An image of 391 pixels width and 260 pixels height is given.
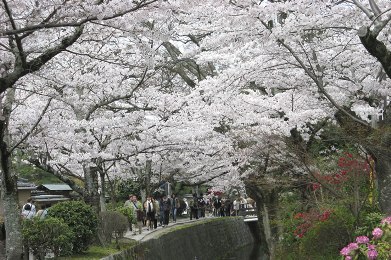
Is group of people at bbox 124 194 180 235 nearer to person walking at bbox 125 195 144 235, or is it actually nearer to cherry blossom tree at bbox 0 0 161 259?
person walking at bbox 125 195 144 235

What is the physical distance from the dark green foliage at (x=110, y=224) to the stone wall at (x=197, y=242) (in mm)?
800

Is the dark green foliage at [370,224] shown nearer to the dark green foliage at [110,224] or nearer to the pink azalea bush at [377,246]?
the pink azalea bush at [377,246]

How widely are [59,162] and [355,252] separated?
8346 mm

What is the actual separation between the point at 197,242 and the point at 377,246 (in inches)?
629

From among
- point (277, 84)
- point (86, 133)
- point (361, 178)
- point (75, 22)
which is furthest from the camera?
point (86, 133)

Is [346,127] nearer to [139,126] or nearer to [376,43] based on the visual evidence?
[376,43]

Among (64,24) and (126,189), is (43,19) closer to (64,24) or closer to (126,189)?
(64,24)

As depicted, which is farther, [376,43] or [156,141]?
[156,141]

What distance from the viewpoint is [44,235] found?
1032cm

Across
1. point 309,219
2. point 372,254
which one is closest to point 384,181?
point 372,254

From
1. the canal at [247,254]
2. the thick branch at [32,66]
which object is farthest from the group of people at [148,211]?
the thick branch at [32,66]

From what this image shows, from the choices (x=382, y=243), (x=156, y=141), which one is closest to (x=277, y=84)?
(x=156, y=141)

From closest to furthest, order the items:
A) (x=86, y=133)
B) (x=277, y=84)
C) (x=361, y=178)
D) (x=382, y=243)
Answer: (x=382, y=243), (x=361, y=178), (x=277, y=84), (x=86, y=133)

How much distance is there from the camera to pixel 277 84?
12.2 meters
